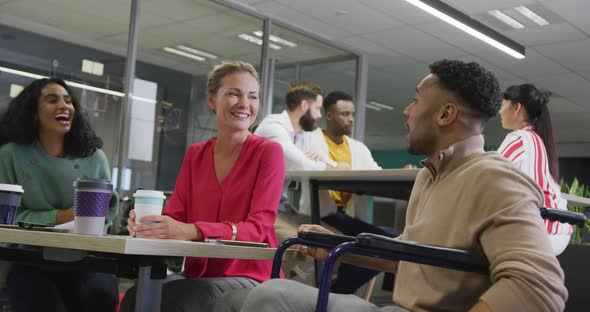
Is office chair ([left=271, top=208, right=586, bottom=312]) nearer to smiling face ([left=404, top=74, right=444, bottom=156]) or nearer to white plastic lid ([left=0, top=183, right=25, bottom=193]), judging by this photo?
smiling face ([left=404, top=74, right=444, bottom=156])

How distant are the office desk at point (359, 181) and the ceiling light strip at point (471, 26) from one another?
291 cm

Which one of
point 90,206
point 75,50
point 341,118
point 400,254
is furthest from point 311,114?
point 400,254

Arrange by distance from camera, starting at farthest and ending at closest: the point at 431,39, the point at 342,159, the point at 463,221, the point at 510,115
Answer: the point at 431,39 < the point at 342,159 < the point at 510,115 < the point at 463,221

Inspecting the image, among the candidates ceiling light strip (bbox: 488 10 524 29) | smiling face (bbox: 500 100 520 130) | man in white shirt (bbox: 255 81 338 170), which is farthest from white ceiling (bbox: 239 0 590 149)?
smiling face (bbox: 500 100 520 130)

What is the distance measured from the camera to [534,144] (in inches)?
119

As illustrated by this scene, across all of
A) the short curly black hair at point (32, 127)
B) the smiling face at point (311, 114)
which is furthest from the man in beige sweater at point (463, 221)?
the smiling face at point (311, 114)

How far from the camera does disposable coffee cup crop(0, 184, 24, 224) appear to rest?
156cm

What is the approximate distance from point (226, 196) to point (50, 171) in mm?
749

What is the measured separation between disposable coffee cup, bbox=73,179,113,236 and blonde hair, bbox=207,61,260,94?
0.67 meters

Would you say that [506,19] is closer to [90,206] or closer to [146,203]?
[146,203]

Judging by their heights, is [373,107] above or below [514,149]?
above

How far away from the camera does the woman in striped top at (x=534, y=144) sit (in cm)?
294

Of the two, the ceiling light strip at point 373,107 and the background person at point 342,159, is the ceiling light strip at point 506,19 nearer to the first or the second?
the background person at point 342,159

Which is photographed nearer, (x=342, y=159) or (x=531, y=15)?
(x=342, y=159)
